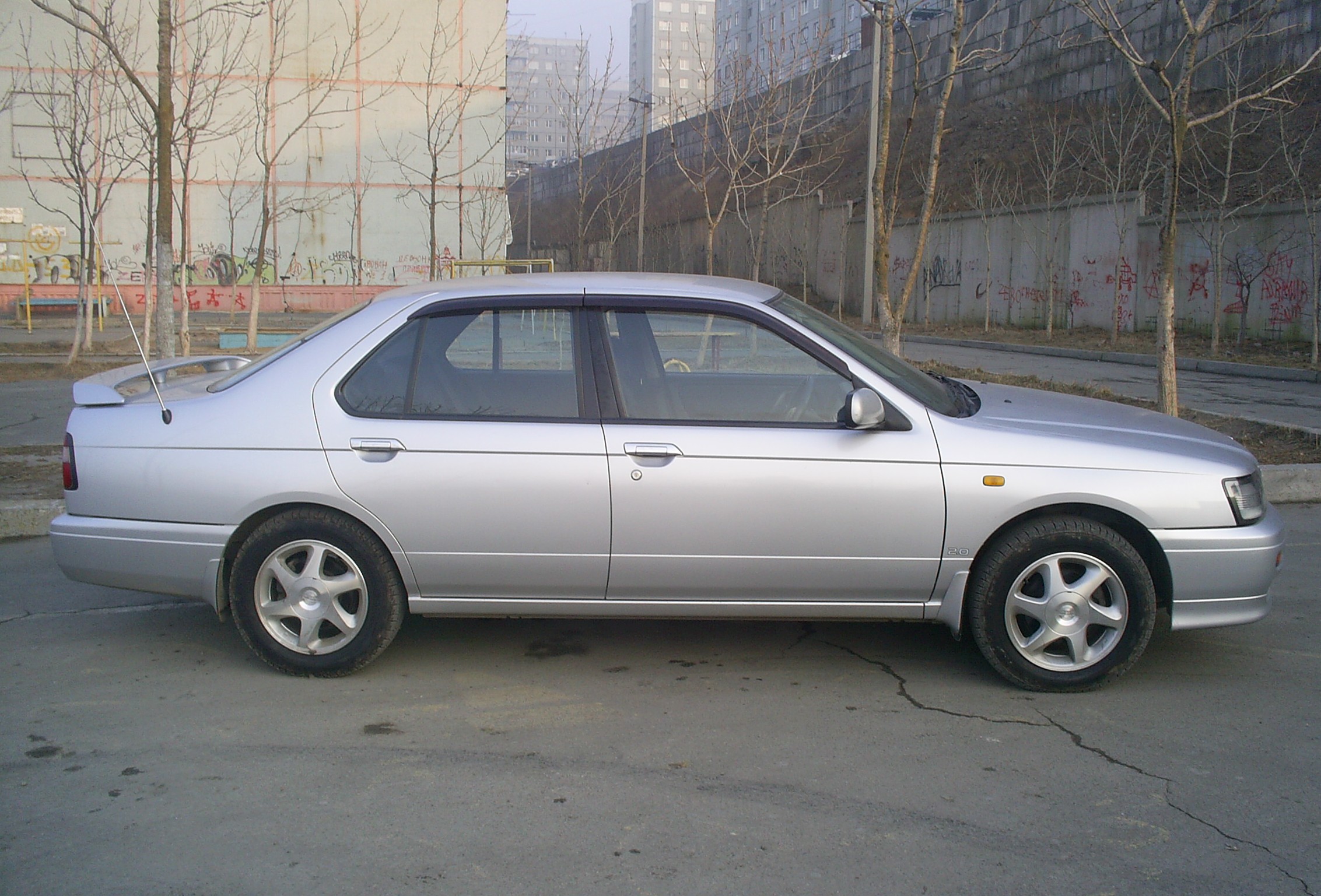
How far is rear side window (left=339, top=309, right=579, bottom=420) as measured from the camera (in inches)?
174

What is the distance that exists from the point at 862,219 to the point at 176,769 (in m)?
33.8

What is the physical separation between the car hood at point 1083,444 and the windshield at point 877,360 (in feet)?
0.50

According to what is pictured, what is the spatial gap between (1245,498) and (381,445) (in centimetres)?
340

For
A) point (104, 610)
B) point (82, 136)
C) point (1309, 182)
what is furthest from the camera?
point (1309, 182)

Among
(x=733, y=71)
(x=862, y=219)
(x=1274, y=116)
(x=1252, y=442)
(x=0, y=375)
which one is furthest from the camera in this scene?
(x=862, y=219)

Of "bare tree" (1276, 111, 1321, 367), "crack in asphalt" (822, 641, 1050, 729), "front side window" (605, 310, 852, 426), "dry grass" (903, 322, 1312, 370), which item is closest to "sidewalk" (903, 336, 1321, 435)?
"dry grass" (903, 322, 1312, 370)

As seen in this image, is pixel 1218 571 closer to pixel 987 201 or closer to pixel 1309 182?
pixel 1309 182

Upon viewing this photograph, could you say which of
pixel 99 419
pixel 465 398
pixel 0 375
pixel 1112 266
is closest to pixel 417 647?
pixel 465 398

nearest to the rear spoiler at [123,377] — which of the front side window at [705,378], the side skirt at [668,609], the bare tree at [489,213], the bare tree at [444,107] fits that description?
the side skirt at [668,609]

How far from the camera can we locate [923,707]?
4.24 m

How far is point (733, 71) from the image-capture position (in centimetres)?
2059

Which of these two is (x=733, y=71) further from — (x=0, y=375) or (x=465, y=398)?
(x=465, y=398)

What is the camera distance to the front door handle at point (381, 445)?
14.2 feet

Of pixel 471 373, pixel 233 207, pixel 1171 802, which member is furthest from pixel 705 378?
pixel 233 207
